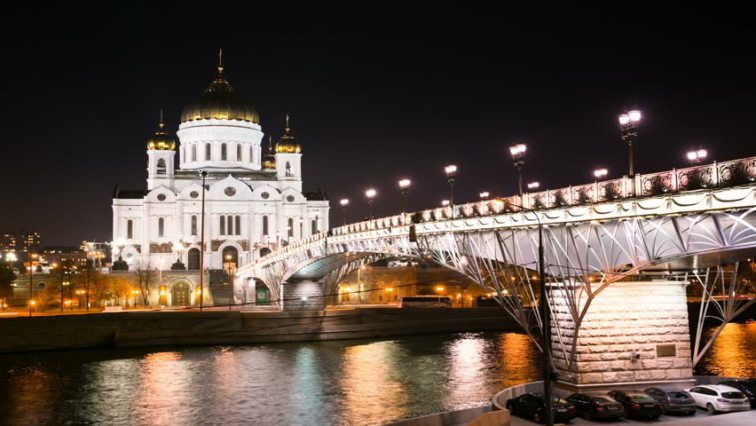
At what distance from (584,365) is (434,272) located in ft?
251

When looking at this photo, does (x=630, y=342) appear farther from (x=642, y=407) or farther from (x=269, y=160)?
(x=269, y=160)

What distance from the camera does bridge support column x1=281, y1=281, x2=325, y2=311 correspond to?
7519 centimetres

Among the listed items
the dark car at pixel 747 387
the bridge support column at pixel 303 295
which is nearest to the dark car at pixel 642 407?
the dark car at pixel 747 387

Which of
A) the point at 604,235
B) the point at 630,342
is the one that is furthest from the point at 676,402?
the point at 604,235

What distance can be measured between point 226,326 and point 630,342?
1452 inches

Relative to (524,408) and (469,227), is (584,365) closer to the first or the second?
(524,408)

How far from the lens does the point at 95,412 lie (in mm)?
34219

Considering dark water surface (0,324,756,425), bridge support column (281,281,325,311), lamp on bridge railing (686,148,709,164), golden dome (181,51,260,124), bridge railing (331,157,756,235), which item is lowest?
dark water surface (0,324,756,425)

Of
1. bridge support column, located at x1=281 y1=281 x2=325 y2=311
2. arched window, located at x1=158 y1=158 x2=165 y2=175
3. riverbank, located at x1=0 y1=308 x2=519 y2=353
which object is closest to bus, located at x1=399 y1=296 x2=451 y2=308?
bridge support column, located at x1=281 y1=281 x2=325 y2=311

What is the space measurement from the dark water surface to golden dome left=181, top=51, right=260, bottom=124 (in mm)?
63210

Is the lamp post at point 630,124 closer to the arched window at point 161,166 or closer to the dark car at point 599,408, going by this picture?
the dark car at point 599,408

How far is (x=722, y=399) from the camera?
2559 cm

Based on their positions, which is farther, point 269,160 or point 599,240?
point 269,160

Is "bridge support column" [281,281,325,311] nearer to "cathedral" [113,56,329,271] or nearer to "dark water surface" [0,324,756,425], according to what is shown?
"dark water surface" [0,324,756,425]
